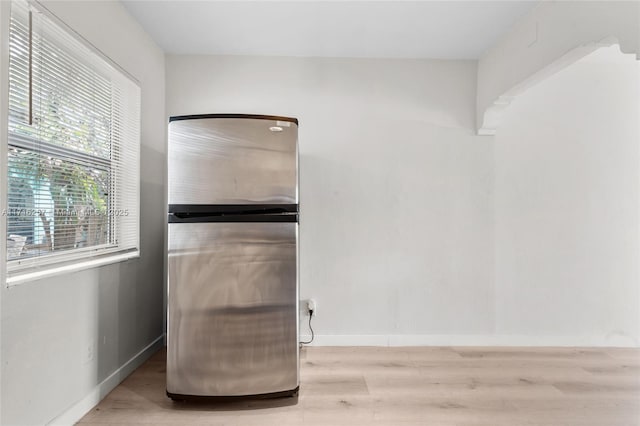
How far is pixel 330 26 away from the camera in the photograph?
8.66ft

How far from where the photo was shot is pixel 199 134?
7.07 feet

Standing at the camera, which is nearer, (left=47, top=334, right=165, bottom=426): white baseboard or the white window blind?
the white window blind

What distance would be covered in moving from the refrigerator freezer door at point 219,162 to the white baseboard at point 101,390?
1.13 metres

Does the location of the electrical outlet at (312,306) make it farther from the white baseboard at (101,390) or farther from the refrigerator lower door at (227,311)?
the white baseboard at (101,390)

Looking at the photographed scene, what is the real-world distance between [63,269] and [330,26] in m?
2.19

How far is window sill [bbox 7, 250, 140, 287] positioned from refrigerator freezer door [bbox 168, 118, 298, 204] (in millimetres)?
523

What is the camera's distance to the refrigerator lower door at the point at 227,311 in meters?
2.13

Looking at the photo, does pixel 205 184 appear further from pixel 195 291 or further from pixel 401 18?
pixel 401 18

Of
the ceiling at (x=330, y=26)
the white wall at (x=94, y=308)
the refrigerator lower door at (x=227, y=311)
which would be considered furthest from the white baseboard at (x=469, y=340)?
the ceiling at (x=330, y=26)

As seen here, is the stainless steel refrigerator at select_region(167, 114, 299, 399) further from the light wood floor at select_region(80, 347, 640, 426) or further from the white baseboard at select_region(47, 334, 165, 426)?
the white baseboard at select_region(47, 334, 165, 426)

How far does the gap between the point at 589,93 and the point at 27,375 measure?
4.22 meters

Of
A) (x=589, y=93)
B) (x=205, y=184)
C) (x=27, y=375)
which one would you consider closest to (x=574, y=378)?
(x=589, y=93)

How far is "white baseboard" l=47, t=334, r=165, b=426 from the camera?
6.15ft

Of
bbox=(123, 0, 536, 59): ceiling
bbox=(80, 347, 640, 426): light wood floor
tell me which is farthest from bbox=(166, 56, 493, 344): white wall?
bbox=(80, 347, 640, 426): light wood floor
